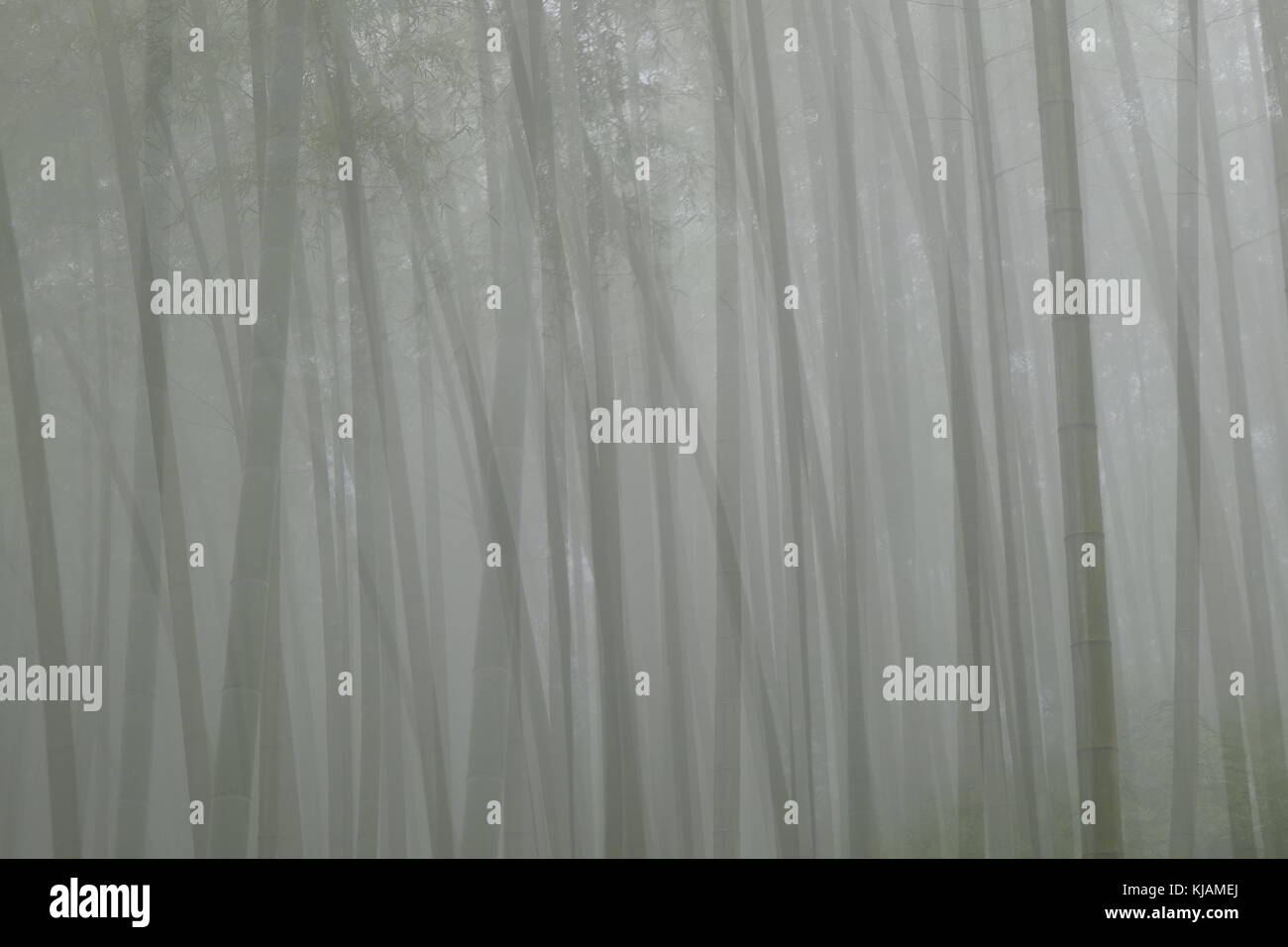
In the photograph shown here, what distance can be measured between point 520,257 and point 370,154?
601 mm

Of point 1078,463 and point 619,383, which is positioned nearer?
point 1078,463

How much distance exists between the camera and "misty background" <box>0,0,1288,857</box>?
352 centimetres

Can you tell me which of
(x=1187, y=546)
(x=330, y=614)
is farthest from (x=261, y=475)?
(x=1187, y=546)

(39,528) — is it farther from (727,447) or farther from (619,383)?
(727,447)

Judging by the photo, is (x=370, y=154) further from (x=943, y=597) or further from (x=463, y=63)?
(x=943, y=597)

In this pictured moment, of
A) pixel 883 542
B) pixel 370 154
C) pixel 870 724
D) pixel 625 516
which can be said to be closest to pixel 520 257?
pixel 370 154

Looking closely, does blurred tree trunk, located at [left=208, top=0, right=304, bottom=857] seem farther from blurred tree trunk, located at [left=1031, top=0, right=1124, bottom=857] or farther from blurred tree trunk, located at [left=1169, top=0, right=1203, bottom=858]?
blurred tree trunk, located at [left=1169, top=0, right=1203, bottom=858]

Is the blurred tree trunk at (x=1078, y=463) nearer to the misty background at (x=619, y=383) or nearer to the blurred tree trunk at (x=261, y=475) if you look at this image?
the misty background at (x=619, y=383)

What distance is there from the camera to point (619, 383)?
4020mm

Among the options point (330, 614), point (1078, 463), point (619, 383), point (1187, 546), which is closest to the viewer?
point (1078, 463)

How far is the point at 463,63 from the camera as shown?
401 centimetres

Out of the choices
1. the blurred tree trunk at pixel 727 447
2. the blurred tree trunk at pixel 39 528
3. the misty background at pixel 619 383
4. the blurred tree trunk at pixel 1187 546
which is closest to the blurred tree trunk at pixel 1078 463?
the misty background at pixel 619 383

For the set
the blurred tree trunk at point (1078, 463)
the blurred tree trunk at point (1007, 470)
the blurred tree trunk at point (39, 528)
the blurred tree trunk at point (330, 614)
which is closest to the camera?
the blurred tree trunk at point (1078, 463)

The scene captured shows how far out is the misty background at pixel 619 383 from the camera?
11.5 ft
